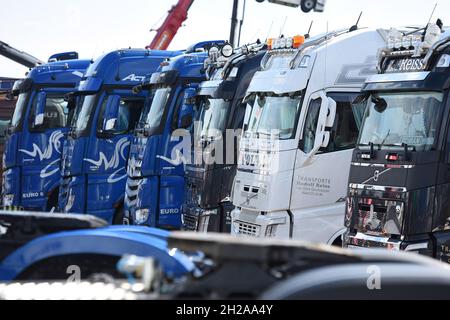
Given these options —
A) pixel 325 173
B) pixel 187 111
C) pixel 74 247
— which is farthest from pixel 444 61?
pixel 187 111

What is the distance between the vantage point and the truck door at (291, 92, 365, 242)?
37.3ft

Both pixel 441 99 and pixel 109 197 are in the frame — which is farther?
pixel 109 197

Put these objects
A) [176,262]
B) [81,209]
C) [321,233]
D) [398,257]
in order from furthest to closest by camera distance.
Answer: [81,209] < [321,233] < [176,262] < [398,257]

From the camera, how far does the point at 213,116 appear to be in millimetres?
13547

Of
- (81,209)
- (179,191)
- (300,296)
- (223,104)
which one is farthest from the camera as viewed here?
(81,209)

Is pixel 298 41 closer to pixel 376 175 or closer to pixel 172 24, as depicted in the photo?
pixel 376 175

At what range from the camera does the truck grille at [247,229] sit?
37.7 ft

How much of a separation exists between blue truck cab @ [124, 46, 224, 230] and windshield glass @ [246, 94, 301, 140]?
109 inches

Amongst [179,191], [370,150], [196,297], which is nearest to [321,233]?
[370,150]

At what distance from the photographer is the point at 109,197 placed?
16.7 meters

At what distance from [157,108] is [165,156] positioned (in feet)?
2.86

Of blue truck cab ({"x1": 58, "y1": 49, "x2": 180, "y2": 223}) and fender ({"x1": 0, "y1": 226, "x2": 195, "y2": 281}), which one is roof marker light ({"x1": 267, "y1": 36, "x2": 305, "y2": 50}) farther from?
fender ({"x1": 0, "y1": 226, "x2": 195, "y2": 281})
